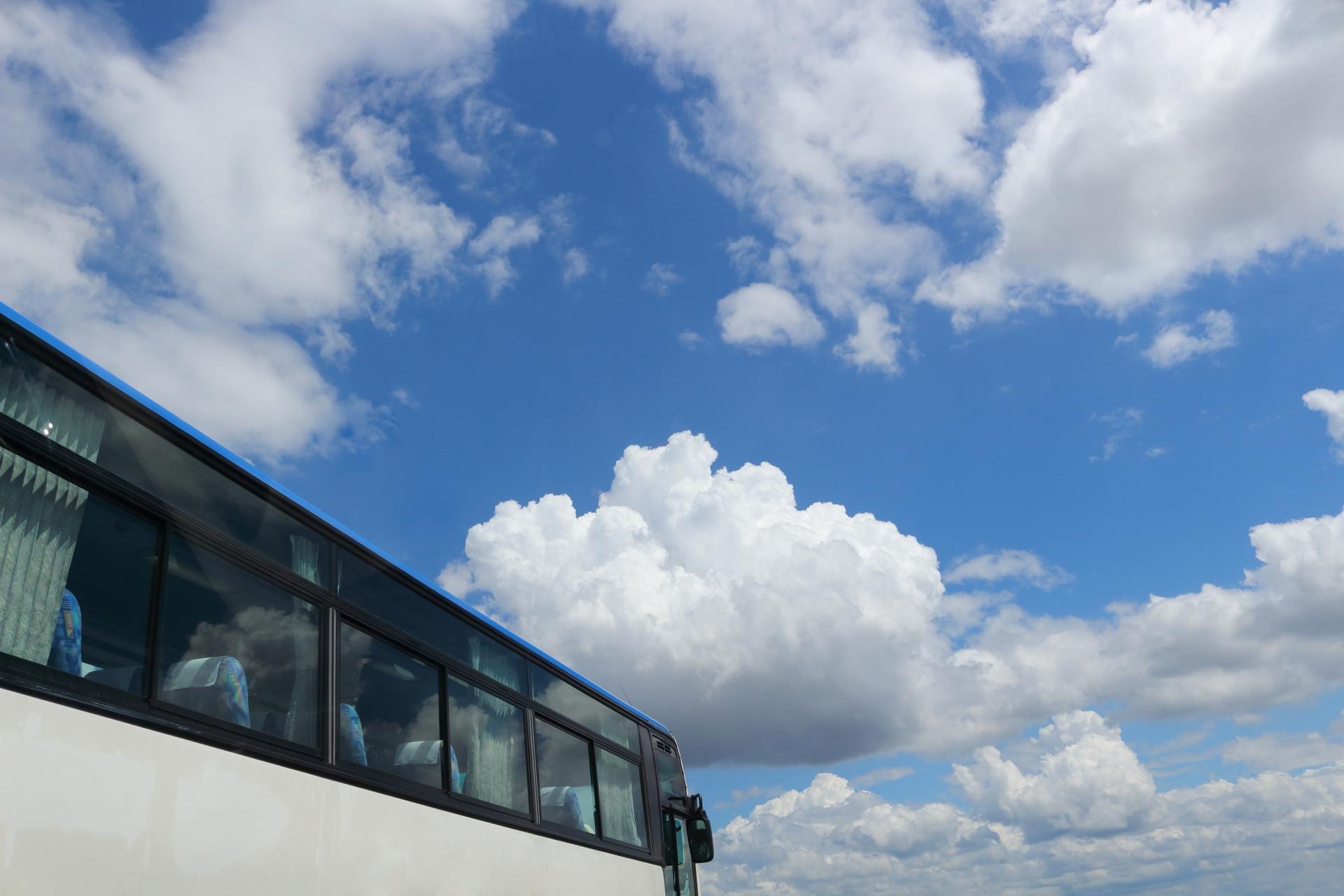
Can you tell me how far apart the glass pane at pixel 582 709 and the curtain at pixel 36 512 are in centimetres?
452

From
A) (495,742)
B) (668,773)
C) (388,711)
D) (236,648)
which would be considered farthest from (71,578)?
(668,773)

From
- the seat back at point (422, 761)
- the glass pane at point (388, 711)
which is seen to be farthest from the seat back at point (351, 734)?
the seat back at point (422, 761)

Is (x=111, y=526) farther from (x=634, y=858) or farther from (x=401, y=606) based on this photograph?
(x=634, y=858)

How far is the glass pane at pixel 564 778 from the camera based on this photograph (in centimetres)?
806

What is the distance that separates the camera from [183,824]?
4266 mm

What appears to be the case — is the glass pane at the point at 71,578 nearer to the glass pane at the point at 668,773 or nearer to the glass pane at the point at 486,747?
the glass pane at the point at 486,747

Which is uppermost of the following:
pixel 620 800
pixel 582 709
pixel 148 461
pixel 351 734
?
pixel 148 461

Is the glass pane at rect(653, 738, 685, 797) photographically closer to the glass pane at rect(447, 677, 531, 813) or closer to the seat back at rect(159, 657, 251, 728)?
the glass pane at rect(447, 677, 531, 813)

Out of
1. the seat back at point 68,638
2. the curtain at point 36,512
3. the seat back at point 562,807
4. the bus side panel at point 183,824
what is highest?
the curtain at point 36,512

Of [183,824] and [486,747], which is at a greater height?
[486,747]

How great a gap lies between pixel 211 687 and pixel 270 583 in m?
0.77

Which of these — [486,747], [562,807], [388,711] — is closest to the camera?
[388,711]

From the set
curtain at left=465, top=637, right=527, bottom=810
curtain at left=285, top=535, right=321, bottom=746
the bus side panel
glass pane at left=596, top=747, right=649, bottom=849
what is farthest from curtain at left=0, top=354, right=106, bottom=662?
glass pane at left=596, top=747, right=649, bottom=849

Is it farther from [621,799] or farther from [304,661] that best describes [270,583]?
[621,799]
